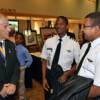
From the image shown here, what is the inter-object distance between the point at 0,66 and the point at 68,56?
3.27 ft

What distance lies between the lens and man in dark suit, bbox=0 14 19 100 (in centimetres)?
231

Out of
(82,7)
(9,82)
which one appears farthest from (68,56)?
(82,7)

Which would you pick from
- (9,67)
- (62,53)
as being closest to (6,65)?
(9,67)

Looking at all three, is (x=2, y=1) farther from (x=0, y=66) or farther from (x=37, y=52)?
(x=0, y=66)

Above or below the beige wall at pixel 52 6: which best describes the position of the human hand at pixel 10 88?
below

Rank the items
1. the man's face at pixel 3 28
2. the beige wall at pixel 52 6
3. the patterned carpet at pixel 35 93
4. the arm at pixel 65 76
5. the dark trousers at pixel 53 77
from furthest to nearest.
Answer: the beige wall at pixel 52 6
the patterned carpet at pixel 35 93
the dark trousers at pixel 53 77
the arm at pixel 65 76
the man's face at pixel 3 28

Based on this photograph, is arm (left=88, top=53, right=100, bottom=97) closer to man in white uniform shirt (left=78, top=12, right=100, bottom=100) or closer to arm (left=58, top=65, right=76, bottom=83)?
man in white uniform shirt (left=78, top=12, right=100, bottom=100)

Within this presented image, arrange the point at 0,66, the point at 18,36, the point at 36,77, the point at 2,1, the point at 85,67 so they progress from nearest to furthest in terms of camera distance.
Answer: the point at 85,67
the point at 0,66
the point at 18,36
the point at 36,77
the point at 2,1

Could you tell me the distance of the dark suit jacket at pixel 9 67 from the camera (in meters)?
2.32

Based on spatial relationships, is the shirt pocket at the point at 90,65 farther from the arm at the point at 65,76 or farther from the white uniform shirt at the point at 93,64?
the arm at the point at 65,76

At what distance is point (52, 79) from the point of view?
121 inches

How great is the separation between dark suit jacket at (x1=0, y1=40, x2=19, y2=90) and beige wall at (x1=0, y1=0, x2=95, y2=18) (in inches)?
237

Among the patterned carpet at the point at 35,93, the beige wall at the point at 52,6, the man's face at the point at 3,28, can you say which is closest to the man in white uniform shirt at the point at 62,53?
the man's face at the point at 3,28

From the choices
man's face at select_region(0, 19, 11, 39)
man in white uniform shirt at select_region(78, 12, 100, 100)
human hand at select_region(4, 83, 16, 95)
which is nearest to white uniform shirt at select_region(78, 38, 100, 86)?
man in white uniform shirt at select_region(78, 12, 100, 100)
